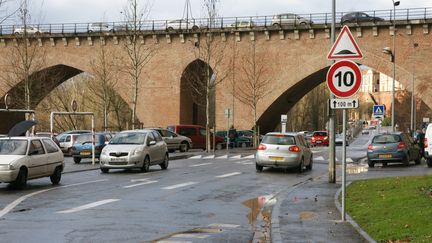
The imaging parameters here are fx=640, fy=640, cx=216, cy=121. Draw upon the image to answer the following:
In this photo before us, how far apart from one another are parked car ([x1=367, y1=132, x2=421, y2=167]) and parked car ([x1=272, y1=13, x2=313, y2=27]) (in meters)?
27.4

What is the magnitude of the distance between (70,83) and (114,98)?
11.7 metres

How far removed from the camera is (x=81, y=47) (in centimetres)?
6219

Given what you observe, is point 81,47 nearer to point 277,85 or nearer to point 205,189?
point 277,85

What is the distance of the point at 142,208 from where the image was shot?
12.8m

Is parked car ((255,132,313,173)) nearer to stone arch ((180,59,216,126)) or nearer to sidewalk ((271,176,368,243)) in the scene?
sidewalk ((271,176,368,243))

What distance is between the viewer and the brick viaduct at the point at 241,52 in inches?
2061

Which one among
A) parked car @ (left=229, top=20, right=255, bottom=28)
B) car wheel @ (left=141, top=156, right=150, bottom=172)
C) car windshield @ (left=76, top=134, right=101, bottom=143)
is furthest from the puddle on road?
parked car @ (left=229, top=20, right=255, bottom=28)

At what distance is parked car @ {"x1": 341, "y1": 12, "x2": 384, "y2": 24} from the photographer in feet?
175

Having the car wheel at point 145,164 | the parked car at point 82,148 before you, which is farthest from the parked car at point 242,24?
the car wheel at point 145,164

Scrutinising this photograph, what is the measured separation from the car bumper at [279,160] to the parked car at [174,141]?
58.8 ft

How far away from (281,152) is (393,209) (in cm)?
1236

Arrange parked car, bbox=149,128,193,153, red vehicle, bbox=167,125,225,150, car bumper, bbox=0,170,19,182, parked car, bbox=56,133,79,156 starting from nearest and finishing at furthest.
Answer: car bumper, bbox=0,170,19,182 → parked car, bbox=56,133,79,156 → parked car, bbox=149,128,193,153 → red vehicle, bbox=167,125,225,150

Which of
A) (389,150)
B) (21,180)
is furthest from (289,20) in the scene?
(21,180)

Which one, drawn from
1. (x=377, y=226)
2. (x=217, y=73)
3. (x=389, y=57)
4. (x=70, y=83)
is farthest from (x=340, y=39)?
(x=70, y=83)
